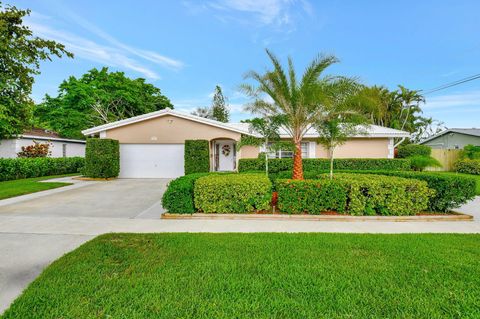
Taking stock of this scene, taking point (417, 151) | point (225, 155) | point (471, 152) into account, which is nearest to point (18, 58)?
point (225, 155)

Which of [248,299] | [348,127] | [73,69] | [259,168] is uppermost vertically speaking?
[73,69]

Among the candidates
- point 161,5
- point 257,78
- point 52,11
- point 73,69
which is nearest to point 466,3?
point 257,78

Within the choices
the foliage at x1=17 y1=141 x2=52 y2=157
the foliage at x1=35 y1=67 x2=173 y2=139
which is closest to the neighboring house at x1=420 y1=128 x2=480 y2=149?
the foliage at x1=35 y1=67 x2=173 y2=139

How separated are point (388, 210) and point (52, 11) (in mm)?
16998

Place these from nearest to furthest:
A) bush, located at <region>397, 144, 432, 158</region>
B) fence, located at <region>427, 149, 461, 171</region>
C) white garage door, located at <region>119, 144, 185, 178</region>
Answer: white garage door, located at <region>119, 144, 185, 178</region> < bush, located at <region>397, 144, 432, 158</region> < fence, located at <region>427, 149, 461, 171</region>

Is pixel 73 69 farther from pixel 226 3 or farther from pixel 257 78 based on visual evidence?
pixel 257 78

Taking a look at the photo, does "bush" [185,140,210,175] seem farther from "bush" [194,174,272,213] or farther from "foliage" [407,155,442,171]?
"foliage" [407,155,442,171]

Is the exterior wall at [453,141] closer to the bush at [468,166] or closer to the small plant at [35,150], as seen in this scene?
the bush at [468,166]

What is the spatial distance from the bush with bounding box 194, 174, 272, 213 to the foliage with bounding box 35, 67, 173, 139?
26.2m

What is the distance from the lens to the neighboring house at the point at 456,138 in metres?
22.3

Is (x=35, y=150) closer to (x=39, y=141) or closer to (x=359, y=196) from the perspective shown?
(x=39, y=141)

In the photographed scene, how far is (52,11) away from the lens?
12.1m

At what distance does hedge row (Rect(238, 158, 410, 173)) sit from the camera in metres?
14.6

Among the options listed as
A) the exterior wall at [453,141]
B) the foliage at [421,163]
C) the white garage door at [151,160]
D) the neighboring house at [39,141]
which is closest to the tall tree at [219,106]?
the neighboring house at [39,141]
